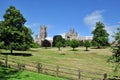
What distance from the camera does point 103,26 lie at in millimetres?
119562

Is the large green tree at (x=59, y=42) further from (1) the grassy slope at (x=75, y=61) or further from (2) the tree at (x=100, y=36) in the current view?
(1) the grassy slope at (x=75, y=61)

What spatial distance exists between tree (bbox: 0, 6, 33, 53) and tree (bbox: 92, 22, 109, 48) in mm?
52692

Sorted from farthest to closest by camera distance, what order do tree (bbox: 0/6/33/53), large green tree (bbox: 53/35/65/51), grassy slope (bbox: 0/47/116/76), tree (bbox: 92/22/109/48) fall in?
tree (bbox: 92/22/109/48), large green tree (bbox: 53/35/65/51), tree (bbox: 0/6/33/53), grassy slope (bbox: 0/47/116/76)

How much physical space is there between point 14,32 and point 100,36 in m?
61.3

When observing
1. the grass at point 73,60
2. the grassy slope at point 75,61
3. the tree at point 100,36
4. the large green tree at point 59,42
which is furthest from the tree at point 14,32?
the tree at point 100,36

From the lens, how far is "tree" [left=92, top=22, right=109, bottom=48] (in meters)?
113

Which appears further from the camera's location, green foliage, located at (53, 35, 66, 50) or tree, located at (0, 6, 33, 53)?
green foliage, located at (53, 35, 66, 50)

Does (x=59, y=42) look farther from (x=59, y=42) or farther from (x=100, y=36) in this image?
(x=100, y=36)

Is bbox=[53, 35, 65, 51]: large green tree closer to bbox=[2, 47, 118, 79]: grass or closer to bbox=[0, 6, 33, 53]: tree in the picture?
bbox=[2, 47, 118, 79]: grass

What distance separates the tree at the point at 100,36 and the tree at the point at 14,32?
52692mm

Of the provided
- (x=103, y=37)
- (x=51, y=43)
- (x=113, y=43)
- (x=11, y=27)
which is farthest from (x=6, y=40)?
(x=51, y=43)

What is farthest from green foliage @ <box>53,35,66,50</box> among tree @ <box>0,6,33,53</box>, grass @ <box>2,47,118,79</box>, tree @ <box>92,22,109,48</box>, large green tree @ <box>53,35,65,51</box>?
tree @ <box>0,6,33,53</box>

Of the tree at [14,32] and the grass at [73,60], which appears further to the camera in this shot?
the tree at [14,32]

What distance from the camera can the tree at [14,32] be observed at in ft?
207
